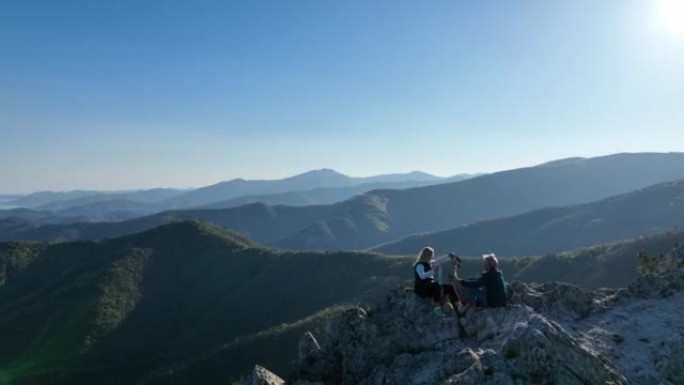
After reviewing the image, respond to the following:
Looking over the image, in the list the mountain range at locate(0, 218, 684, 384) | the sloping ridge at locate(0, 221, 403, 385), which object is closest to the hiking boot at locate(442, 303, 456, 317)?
the mountain range at locate(0, 218, 684, 384)

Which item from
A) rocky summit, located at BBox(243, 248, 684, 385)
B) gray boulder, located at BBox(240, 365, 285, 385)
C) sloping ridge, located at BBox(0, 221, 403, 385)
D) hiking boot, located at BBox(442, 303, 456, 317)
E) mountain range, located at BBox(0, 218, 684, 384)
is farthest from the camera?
sloping ridge, located at BBox(0, 221, 403, 385)

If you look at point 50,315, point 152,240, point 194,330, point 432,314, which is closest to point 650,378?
point 432,314

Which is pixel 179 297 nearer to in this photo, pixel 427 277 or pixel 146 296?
pixel 146 296

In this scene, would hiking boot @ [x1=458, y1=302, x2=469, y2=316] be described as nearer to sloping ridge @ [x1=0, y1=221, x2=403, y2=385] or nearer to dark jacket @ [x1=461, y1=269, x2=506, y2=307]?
dark jacket @ [x1=461, y1=269, x2=506, y2=307]

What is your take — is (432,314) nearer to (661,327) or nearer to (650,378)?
(650,378)

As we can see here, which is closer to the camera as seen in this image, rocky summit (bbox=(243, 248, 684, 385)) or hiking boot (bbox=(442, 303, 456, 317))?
rocky summit (bbox=(243, 248, 684, 385))

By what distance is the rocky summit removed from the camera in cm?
1407

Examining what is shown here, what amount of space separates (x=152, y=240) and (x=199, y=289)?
35781 millimetres

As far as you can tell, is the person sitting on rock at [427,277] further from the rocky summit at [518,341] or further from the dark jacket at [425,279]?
the rocky summit at [518,341]

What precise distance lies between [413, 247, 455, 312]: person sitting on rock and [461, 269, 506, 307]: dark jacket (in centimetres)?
106

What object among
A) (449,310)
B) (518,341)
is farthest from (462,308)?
(518,341)

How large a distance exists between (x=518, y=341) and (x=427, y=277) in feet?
13.8

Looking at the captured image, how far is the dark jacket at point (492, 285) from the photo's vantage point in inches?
688

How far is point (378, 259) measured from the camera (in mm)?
128875
